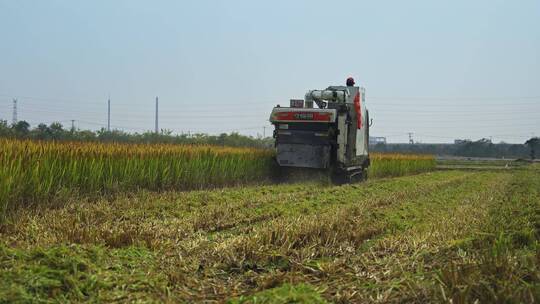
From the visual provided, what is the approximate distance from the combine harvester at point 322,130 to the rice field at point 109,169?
133 centimetres

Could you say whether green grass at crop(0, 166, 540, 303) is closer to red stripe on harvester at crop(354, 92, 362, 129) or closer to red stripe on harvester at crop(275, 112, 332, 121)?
red stripe on harvester at crop(275, 112, 332, 121)

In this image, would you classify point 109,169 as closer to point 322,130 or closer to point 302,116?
point 302,116

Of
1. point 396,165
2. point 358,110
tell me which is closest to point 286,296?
point 358,110

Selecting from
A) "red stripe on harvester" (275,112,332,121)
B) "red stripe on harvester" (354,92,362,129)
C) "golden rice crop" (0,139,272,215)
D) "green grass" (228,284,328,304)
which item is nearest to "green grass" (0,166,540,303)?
"green grass" (228,284,328,304)

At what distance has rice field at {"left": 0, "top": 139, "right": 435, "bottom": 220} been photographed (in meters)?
8.38

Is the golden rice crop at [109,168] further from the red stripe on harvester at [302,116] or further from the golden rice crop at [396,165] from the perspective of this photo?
the golden rice crop at [396,165]

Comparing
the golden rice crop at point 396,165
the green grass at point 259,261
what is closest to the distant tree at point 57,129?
the golden rice crop at point 396,165

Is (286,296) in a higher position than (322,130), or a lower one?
lower

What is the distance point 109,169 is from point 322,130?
6.72 m

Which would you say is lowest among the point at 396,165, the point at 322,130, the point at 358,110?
the point at 396,165

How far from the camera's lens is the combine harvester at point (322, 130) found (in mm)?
15492

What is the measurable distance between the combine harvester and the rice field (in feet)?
4.37

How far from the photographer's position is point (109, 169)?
428 inches

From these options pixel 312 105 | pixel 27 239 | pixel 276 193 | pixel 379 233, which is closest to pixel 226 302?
pixel 27 239
